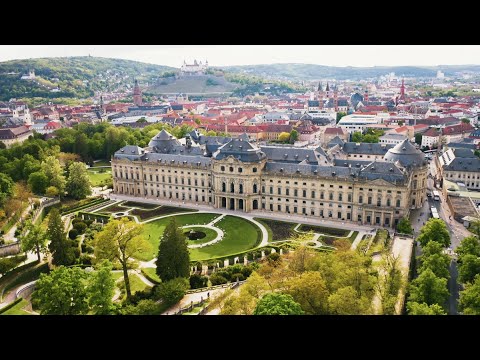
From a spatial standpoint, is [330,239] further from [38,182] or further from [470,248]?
[38,182]

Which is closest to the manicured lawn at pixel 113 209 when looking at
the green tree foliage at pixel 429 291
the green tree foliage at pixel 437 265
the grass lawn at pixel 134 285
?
the grass lawn at pixel 134 285

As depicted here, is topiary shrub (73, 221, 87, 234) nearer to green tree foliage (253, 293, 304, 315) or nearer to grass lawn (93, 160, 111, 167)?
green tree foliage (253, 293, 304, 315)

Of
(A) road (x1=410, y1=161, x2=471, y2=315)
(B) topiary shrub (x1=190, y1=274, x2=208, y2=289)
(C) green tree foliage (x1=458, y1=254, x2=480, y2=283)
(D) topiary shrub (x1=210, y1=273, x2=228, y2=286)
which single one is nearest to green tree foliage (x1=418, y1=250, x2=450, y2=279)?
(C) green tree foliage (x1=458, y1=254, x2=480, y2=283)

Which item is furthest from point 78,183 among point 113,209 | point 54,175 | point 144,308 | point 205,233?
point 144,308
